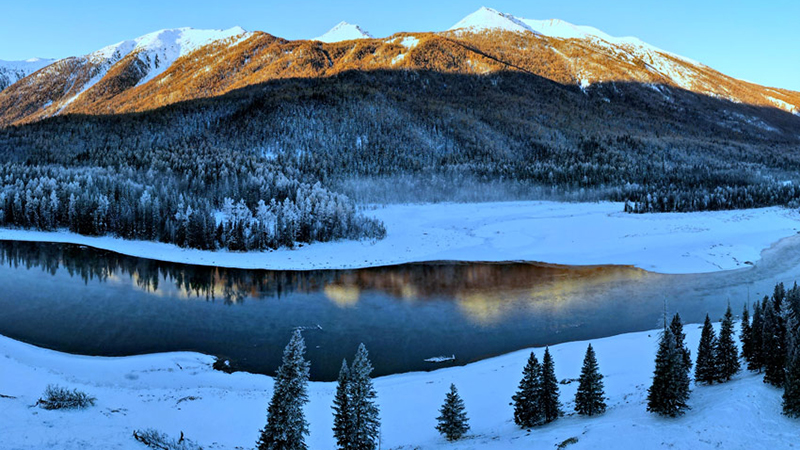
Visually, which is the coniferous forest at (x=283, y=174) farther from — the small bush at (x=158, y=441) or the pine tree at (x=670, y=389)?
the pine tree at (x=670, y=389)

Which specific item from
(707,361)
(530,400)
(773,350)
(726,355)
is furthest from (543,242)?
(530,400)

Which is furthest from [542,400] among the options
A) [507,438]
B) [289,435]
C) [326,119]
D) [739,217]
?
→ [326,119]

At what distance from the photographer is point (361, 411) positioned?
71.6 ft

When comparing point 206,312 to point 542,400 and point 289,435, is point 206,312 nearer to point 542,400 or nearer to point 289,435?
point 289,435

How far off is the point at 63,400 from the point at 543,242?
67910 millimetres

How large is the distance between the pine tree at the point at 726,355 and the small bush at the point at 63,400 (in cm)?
2992

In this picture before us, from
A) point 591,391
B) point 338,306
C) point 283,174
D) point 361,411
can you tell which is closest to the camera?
point 361,411

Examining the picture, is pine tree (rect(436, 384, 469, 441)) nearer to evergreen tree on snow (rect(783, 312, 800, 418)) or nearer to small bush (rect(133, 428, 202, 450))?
small bush (rect(133, 428, 202, 450))

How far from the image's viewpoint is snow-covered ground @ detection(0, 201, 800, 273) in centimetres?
6962

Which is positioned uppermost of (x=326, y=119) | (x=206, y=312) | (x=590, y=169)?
(x=326, y=119)

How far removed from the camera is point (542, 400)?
2420 cm

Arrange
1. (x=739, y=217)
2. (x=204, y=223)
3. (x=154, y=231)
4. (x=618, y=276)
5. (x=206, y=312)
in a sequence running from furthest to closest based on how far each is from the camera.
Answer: (x=739, y=217), (x=154, y=231), (x=204, y=223), (x=618, y=276), (x=206, y=312)

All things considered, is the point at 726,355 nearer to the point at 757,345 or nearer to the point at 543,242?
the point at 757,345

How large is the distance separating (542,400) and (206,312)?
33054 millimetres
